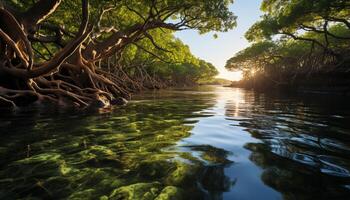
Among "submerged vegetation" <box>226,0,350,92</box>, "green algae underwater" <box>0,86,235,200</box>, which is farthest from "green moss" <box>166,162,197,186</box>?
"submerged vegetation" <box>226,0,350,92</box>

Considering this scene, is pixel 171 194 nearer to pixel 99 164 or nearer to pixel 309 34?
pixel 99 164

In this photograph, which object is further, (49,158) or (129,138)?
(129,138)

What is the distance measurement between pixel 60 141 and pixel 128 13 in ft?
39.5

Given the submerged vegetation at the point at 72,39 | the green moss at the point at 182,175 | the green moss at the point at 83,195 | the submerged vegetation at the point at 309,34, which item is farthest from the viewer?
the submerged vegetation at the point at 309,34

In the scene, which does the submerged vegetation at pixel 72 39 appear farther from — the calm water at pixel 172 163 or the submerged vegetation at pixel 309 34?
the submerged vegetation at pixel 309 34

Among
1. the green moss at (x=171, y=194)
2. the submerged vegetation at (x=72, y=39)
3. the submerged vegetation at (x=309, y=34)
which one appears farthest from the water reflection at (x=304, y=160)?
the submerged vegetation at (x=309, y=34)

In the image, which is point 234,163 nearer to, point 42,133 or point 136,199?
point 136,199

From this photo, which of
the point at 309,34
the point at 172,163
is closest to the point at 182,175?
the point at 172,163

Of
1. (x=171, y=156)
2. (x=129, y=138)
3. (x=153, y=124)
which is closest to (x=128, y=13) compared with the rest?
(x=153, y=124)

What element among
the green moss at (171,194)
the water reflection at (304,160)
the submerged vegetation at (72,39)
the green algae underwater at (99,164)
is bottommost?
the water reflection at (304,160)

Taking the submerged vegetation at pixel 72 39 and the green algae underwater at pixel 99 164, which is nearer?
the green algae underwater at pixel 99 164

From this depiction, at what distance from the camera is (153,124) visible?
15.9 feet

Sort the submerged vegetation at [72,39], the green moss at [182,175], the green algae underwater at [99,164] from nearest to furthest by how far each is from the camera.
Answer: the green algae underwater at [99,164]
the green moss at [182,175]
the submerged vegetation at [72,39]

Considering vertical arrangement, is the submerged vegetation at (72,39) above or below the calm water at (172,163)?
above
